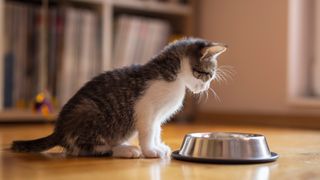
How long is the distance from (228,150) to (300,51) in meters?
1.76

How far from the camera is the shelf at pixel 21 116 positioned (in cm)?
268

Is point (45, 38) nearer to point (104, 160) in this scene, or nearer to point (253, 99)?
point (253, 99)

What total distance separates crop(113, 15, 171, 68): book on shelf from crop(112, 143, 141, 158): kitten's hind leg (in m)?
1.61

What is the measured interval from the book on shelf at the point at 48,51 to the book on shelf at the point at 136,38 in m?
0.19

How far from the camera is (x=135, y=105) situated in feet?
4.62

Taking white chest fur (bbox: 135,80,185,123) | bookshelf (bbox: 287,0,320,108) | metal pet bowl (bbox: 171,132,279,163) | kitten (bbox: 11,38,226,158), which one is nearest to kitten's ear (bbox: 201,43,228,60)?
kitten (bbox: 11,38,226,158)

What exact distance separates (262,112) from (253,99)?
116mm

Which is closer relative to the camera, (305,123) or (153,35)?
(305,123)

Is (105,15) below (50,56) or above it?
above

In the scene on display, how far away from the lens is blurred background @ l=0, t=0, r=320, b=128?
2.78 meters

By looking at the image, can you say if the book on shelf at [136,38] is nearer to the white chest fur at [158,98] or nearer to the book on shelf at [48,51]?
→ the book on shelf at [48,51]

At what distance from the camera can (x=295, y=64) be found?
2834mm

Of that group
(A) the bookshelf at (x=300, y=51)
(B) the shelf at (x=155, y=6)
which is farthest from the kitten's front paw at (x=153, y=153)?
(B) the shelf at (x=155, y=6)

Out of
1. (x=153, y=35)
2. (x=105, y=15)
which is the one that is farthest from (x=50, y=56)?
(x=153, y=35)
